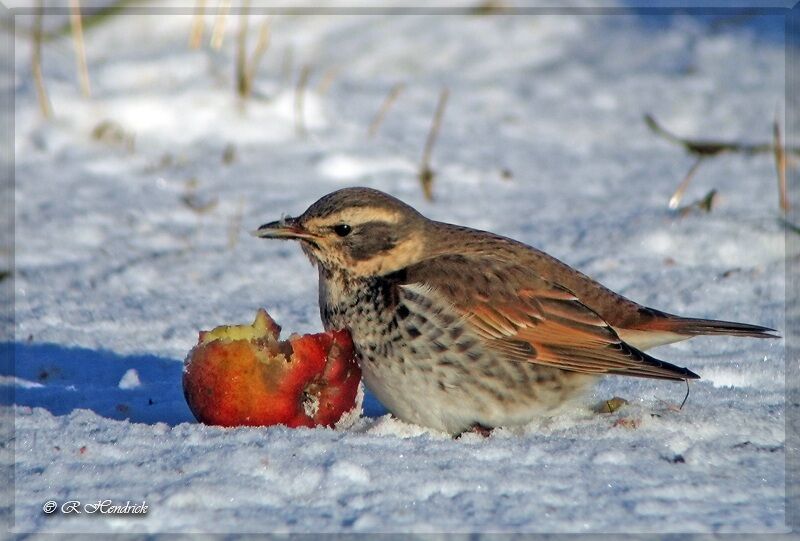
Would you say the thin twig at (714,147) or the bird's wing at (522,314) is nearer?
the bird's wing at (522,314)

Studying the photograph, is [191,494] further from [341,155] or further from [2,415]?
[341,155]

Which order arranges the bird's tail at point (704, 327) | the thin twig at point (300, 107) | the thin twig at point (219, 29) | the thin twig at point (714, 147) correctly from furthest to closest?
the thin twig at point (219, 29), the thin twig at point (300, 107), the thin twig at point (714, 147), the bird's tail at point (704, 327)

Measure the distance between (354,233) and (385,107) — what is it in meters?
4.77

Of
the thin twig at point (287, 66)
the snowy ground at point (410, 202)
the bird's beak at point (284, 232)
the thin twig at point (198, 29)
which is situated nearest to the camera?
the snowy ground at point (410, 202)

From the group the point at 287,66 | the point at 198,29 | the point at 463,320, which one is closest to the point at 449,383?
the point at 463,320

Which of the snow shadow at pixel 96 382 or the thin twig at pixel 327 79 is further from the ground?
the thin twig at pixel 327 79

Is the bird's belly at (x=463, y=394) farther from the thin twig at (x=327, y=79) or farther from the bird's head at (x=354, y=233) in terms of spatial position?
the thin twig at (x=327, y=79)

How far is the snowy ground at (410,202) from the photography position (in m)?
3.81

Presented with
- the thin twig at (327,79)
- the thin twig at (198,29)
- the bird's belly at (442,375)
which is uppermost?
the thin twig at (198,29)

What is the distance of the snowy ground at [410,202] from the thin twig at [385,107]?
0.08m

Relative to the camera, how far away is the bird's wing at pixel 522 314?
183 inches

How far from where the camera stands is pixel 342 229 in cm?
497

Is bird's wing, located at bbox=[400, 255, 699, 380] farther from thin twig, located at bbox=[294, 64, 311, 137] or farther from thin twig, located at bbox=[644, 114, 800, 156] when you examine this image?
thin twig, located at bbox=[294, 64, 311, 137]

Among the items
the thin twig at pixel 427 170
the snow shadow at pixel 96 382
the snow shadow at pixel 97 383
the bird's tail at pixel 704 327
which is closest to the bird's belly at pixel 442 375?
the snow shadow at pixel 97 383
